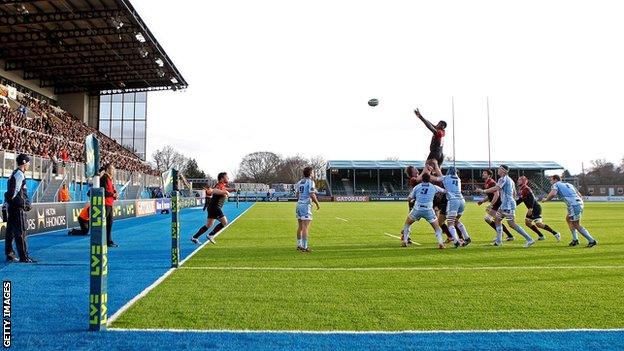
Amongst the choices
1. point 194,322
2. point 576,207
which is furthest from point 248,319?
point 576,207

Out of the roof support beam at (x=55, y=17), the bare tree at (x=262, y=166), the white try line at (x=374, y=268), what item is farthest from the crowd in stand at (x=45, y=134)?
the bare tree at (x=262, y=166)

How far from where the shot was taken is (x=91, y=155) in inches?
186

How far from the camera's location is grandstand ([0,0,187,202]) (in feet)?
81.2

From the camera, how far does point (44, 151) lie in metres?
29.1

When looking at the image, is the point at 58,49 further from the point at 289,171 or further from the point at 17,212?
the point at 289,171

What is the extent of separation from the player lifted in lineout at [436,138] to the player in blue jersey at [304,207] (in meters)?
2.76

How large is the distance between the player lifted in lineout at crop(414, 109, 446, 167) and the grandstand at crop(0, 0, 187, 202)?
14.0m

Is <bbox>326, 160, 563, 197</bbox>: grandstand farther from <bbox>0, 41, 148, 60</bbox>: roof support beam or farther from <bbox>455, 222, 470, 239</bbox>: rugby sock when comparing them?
<bbox>455, 222, 470, 239</bbox>: rugby sock

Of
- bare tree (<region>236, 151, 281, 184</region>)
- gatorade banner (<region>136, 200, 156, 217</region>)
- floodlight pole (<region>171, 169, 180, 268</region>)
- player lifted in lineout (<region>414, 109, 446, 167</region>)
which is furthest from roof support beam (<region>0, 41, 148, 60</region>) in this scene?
bare tree (<region>236, 151, 281, 184</region>)

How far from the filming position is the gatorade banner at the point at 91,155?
467 centimetres

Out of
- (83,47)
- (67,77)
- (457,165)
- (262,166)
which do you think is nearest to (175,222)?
(83,47)

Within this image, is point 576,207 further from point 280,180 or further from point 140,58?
point 280,180

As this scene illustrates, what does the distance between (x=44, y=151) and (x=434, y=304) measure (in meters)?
29.0

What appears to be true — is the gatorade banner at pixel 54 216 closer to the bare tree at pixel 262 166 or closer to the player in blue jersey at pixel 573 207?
the player in blue jersey at pixel 573 207
